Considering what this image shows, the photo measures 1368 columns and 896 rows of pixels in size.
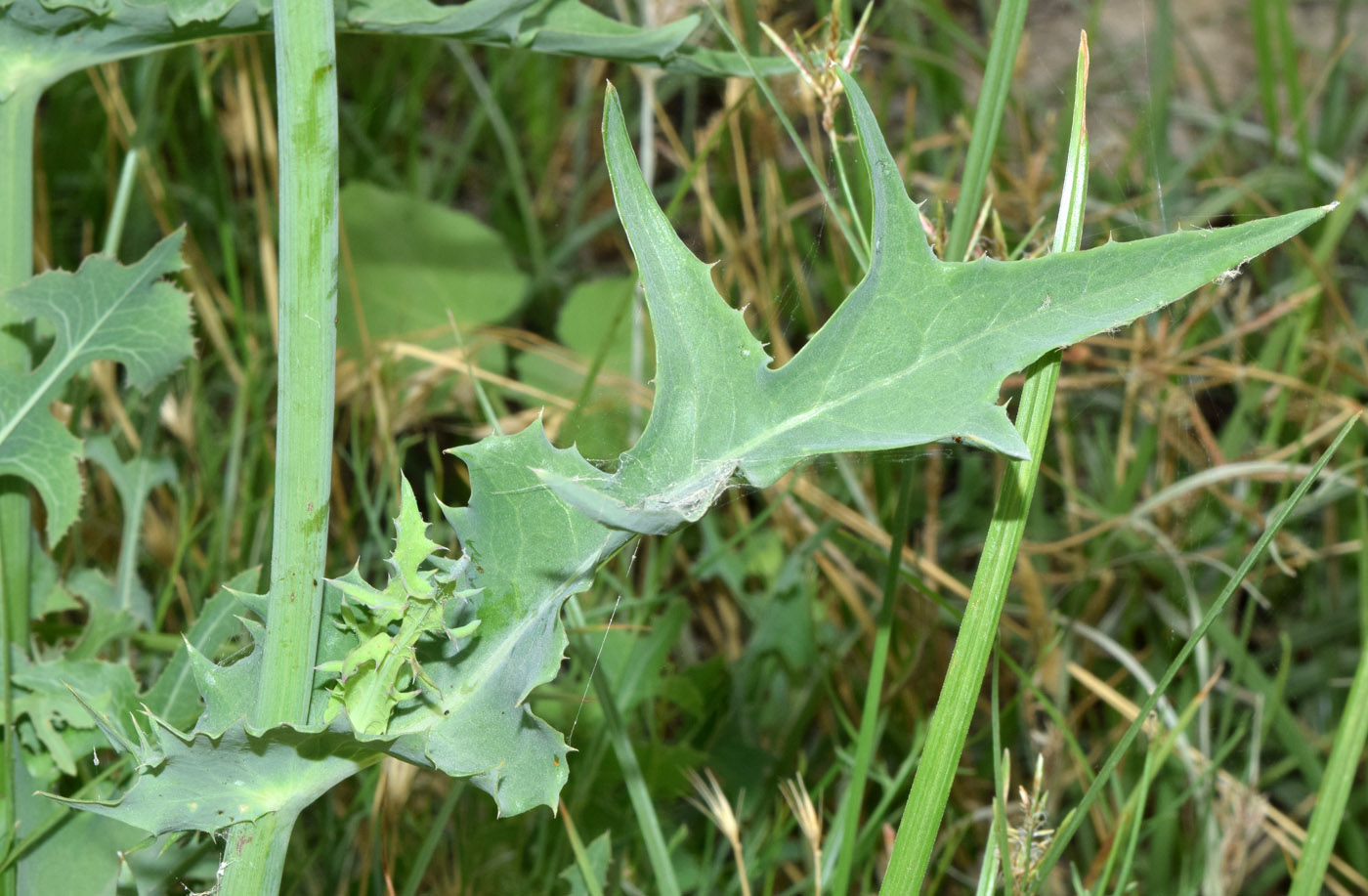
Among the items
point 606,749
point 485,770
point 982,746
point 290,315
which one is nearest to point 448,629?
point 485,770

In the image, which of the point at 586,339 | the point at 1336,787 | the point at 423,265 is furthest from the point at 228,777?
the point at 423,265

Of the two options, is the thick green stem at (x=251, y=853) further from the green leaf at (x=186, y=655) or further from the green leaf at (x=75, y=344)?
the green leaf at (x=75, y=344)

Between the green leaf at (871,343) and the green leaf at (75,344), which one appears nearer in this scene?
the green leaf at (871,343)

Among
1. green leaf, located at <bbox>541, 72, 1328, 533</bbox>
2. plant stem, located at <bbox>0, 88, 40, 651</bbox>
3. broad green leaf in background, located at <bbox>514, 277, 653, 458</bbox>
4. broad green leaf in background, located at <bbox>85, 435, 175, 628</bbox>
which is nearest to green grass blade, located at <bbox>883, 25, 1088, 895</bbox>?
green leaf, located at <bbox>541, 72, 1328, 533</bbox>

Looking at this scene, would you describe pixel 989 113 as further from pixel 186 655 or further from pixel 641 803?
pixel 186 655

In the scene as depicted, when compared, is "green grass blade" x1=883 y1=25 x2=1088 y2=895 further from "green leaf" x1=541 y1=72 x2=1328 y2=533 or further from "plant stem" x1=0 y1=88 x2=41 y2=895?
"plant stem" x1=0 y1=88 x2=41 y2=895

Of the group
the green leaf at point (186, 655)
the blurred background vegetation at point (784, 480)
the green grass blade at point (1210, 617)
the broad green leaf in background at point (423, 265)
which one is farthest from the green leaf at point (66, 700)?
the broad green leaf in background at point (423, 265)
